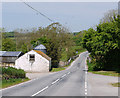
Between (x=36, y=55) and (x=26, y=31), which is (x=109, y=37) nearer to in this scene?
(x=36, y=55)

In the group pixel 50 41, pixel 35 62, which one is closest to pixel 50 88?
pixel 35 62

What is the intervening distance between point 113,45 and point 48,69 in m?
21.4

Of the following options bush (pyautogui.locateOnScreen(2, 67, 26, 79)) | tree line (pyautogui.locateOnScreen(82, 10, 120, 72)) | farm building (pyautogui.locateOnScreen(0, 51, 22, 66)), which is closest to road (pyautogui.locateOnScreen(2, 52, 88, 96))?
bush (pyautogui.locateOnScreen(2, 67, 26, 79))

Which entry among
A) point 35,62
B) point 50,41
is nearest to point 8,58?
point 35,62

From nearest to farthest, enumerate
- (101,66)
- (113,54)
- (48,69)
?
(113,54) < (101,66) < (48,69)

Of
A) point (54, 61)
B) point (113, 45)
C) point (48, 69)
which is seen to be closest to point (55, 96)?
point (113, 45)

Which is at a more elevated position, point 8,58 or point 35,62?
point 8,58

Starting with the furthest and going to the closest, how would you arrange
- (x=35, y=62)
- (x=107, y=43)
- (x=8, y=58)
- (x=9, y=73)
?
(x=8, y=58) < (x=35, y=62) < (x=107, y=43) < (x=9, y=73)

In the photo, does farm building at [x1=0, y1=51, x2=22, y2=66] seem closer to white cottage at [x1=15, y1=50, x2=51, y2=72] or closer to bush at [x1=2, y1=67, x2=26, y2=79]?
white cottage at [x1=15, y1=50, x2=51, y2=72]

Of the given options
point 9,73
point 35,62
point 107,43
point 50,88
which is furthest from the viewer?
point 35,62

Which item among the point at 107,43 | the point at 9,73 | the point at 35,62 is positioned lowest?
the point at 9,73

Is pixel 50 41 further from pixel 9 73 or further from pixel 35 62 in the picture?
pixel 9 73

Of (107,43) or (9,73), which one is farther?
(107,43)

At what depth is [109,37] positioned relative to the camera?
40.5 metres
